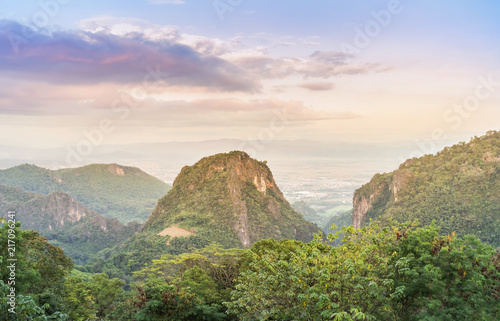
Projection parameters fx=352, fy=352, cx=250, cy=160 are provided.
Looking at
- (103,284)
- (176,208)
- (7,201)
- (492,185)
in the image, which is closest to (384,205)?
(492,185)

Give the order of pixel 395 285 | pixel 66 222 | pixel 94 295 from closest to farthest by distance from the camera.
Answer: pixel 395 285
pixel 94 295
pixel 66 222

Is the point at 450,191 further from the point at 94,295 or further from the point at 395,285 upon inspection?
the point at 395,285

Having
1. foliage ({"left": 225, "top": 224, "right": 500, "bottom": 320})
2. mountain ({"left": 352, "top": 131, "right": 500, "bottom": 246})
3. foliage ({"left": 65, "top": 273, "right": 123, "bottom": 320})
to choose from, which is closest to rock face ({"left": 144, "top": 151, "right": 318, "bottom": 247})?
mountain ({"left": 352, "top": 131, "right": 500, "bottom": 246})

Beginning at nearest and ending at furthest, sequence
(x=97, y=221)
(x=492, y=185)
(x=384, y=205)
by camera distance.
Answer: (x=492, y=185), (x=384, y=205), (x=97, y=221)

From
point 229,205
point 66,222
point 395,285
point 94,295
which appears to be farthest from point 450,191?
point 66,222

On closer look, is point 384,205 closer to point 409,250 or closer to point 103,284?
point 103,284

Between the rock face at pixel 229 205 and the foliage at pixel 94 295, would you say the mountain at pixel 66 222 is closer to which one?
the rock face at pixel 229 205

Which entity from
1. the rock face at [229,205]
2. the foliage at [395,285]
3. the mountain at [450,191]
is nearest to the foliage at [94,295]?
the foliage at [395,285]
